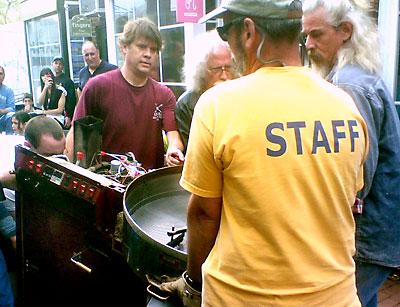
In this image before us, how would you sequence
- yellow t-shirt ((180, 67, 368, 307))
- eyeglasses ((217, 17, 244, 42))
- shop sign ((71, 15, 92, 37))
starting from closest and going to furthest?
1. yellow t-shirt ((180, 67, 368, 307))
2. eyeglasses ((217, 17, 244, 42))
3. shop sign ((71, 15, 92, 37))

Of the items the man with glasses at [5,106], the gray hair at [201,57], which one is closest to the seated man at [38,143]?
the gray hair at [201,57]

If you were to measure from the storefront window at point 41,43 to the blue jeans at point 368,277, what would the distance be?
1008 centimetres

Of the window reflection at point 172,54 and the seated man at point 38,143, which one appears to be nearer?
the seated man at point 38,143

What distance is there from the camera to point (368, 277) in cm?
160

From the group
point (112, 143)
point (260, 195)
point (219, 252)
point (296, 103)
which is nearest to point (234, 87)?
point (296, 103)

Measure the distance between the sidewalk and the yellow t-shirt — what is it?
2.24 m

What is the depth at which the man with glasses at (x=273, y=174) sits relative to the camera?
1007 mm

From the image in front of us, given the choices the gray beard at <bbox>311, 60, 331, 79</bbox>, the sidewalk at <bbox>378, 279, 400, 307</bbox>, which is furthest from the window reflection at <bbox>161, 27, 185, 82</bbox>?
the gray beard at <bbox>311, 60, 331, 79</bbox>

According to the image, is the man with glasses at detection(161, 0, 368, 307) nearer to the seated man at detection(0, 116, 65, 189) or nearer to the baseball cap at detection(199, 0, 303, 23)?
the baseball cap at detection(199, 0, 303, 23)

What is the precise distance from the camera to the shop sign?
25.6 ft

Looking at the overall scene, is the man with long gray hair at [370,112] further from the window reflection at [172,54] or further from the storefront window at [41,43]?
the storefront window at [41,43]

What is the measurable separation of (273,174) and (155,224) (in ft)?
2.40

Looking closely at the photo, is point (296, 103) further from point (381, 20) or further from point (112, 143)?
point (381, 20)

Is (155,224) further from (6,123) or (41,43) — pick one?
(41,43)
